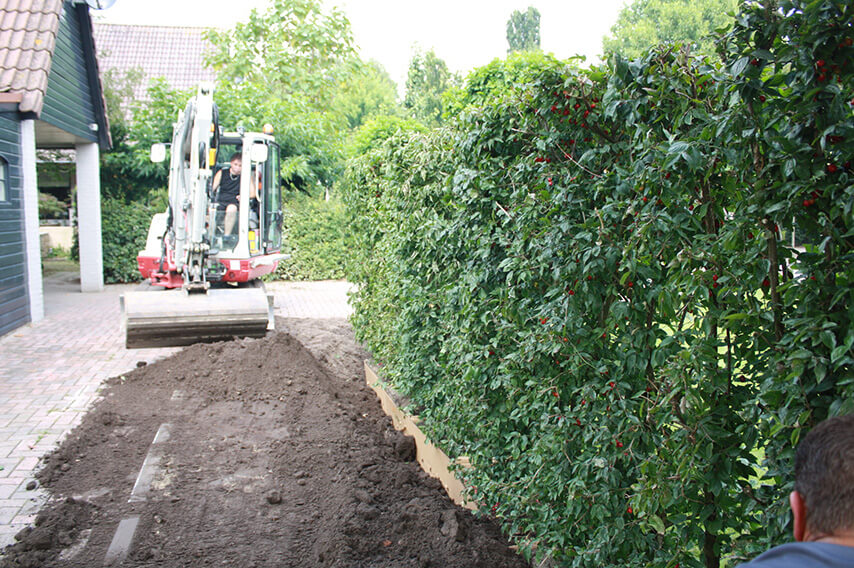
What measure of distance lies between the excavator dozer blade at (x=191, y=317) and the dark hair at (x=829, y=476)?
29.0 feet

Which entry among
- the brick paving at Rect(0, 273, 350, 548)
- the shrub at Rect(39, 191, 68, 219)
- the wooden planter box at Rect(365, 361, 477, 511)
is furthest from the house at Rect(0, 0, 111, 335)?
the shrub at Rect(39, 191, 68, 219)

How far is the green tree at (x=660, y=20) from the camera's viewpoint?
48281 mm

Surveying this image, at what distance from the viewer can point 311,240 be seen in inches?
852

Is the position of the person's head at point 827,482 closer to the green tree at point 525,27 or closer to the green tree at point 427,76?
the green tree at point 427,76

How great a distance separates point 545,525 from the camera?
135 inches

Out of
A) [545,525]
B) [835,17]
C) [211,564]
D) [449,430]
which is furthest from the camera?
[449,430]

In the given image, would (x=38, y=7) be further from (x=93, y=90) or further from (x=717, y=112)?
(x=717, y=112)

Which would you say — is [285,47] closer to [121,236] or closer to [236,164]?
[121,236]

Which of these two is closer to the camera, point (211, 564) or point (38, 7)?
point (211, 564)

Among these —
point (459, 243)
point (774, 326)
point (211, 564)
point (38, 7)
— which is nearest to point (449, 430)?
point (459, 243)

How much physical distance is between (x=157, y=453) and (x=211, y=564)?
6.92ft

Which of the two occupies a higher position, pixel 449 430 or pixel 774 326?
pixel 774 326

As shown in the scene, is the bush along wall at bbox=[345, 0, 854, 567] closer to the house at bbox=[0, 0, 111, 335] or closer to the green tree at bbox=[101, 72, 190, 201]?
the house at bbox=[0, 0, 111, 335]

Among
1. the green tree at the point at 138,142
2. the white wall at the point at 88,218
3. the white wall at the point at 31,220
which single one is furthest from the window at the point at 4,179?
the green tree at the point at 138,142
